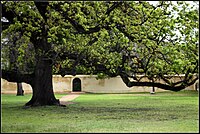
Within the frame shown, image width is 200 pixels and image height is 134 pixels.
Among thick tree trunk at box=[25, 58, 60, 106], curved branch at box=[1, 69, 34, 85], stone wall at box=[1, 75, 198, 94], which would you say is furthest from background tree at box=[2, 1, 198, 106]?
stone wall at box=[1, 75, 198, 94]

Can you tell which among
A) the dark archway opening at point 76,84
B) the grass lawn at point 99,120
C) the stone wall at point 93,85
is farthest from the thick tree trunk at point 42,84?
the dark archway opening at point 76,84

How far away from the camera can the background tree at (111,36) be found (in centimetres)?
1567

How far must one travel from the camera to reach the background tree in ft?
51.4

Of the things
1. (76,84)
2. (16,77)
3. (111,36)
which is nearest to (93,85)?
(76,84)

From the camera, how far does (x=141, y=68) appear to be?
741 inches

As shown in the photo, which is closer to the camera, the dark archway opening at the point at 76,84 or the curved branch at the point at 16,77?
the curved branch at the point at 16,77

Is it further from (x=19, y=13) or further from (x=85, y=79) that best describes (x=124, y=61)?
(x=85, y=79)

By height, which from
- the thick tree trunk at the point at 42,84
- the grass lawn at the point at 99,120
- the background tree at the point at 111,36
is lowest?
the grass lawn at the point at 99,120

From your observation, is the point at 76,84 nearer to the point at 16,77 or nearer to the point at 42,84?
the point at 16,77

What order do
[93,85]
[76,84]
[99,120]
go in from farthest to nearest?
[76,84], [93,85], [99,120]

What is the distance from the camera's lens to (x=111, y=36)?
18.8 m

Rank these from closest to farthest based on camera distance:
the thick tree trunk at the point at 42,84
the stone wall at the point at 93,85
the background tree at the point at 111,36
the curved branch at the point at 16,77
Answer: the background tree at the point at 111,36, the thick tree trunk at the point at 42,84, the curved branch at the point at 16,77, the stone wall at the point at 93,85

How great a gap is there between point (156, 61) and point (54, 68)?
7.05 metres

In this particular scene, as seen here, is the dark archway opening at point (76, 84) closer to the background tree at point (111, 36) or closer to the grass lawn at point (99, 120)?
the background tree at point (111, 36)
